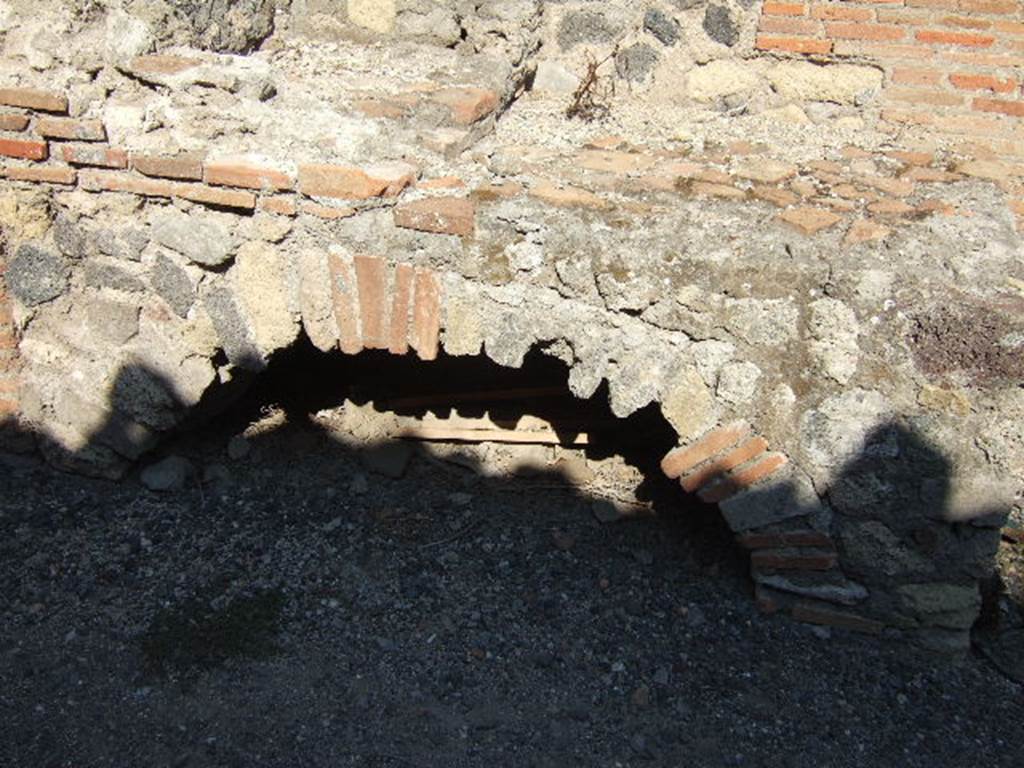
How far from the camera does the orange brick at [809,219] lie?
256cm

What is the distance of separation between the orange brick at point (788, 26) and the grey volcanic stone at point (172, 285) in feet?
6.97

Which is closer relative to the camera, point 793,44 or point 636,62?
point 793,44

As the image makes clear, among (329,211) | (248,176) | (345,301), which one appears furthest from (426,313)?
(248,176)

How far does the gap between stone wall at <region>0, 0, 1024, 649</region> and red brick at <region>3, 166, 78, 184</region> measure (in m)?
0.01

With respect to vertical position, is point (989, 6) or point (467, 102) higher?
point (989, 6)

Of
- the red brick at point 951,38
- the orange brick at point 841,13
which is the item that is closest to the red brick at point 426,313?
the orange brick at point 841,13

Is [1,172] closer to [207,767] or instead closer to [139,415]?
[139,415]

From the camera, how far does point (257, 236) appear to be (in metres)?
2.70

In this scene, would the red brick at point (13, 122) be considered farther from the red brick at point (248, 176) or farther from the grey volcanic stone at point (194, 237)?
the red brick at point (248, 176)

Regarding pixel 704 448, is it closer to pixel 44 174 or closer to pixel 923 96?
pixel 923 96

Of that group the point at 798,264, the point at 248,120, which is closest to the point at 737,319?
the point at 798,264

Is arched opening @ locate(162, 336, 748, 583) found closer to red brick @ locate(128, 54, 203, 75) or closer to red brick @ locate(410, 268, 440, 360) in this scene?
red brick @ locate(410, 268, 440, 360)

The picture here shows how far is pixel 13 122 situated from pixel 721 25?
2.31 meters

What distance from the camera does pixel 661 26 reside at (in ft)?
10.8
